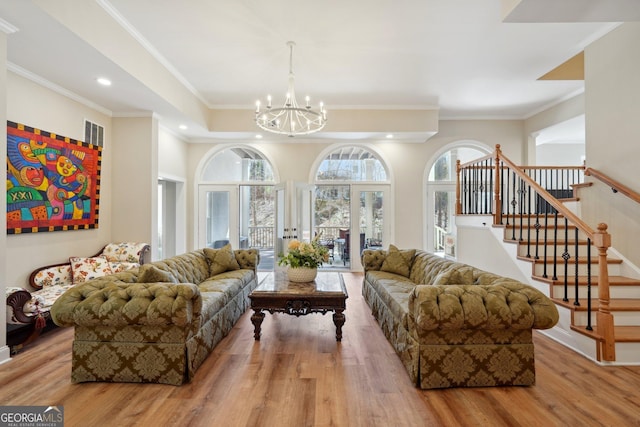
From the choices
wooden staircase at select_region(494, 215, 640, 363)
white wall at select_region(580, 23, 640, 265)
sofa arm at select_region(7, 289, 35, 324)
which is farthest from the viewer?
white wall at select_region(580, 23, 640, 265)

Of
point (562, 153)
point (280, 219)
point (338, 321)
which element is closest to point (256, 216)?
point (280, 219)

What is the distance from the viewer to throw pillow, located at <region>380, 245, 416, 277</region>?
14.2 feet

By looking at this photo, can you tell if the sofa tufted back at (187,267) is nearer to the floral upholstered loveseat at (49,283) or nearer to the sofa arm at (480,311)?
the floral upholstered loveseat at (49,283)

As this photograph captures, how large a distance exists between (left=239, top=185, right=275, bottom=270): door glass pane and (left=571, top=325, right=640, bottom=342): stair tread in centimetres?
546

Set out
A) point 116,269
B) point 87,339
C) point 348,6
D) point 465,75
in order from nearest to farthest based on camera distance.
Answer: point 87,339 → point 348,6 → point 116,269 → point 465,75

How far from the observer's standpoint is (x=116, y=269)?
4.41 m

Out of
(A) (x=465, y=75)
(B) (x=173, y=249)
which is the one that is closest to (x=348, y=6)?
(A) (x=465, y=75)

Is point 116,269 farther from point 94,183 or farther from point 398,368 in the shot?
point 398,368

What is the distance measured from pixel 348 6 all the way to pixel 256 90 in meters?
2.55

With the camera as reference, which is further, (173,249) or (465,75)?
(173,249)

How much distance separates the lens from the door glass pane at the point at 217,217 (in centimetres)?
709

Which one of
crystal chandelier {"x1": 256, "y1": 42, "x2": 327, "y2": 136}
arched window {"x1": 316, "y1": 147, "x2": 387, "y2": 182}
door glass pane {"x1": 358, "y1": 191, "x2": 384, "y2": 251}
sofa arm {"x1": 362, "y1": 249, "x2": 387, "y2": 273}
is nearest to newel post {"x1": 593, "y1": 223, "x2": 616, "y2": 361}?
sofa arm {"x1": 362, "y1": 249, "x2": 387, "y2": 273}

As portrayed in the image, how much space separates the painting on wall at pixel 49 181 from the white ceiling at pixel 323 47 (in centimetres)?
75

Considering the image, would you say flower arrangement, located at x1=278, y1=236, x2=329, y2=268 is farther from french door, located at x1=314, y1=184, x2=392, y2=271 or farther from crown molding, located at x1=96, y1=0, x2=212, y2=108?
french door, located at x1=314, y1=184, x2=392, y2=271
